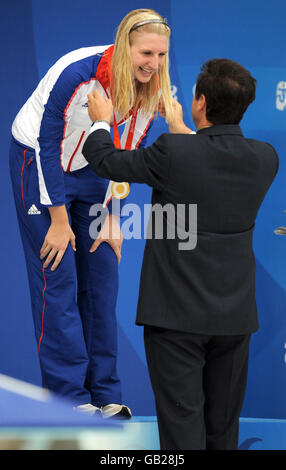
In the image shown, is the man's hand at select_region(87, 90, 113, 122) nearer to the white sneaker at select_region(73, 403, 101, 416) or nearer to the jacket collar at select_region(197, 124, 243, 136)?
the jacket collar at select_region(197, 124, 243, 136)

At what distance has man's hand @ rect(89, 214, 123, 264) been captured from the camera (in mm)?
2941

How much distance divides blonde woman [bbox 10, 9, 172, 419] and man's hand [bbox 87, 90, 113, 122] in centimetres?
15

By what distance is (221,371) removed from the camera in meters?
2.33

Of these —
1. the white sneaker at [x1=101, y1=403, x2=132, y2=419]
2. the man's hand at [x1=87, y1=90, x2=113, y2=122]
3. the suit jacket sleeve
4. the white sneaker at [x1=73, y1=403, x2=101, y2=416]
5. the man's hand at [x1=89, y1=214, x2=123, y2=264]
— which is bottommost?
the white sneaker at [x1=101, y1=403, x2=132, y2=419]

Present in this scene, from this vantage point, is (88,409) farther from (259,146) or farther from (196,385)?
(259,146)

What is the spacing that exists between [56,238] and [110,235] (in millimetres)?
254

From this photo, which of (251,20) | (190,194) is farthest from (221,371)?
(251,20)

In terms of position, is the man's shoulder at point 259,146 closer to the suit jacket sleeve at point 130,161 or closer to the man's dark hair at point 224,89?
the man's dark hair at point 224,89

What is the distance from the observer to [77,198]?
290 cm

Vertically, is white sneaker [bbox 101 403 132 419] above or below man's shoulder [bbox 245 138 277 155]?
below

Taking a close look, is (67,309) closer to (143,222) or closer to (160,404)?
(160,404)

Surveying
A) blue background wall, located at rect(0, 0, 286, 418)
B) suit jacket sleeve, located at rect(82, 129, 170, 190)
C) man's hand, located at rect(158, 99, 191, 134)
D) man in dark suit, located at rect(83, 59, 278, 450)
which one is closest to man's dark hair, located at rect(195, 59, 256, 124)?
man in dark suit, located at rect(83, 59, 278, 450)

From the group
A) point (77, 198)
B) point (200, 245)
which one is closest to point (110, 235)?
point (77, 198)

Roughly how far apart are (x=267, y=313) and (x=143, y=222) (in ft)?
2.39
